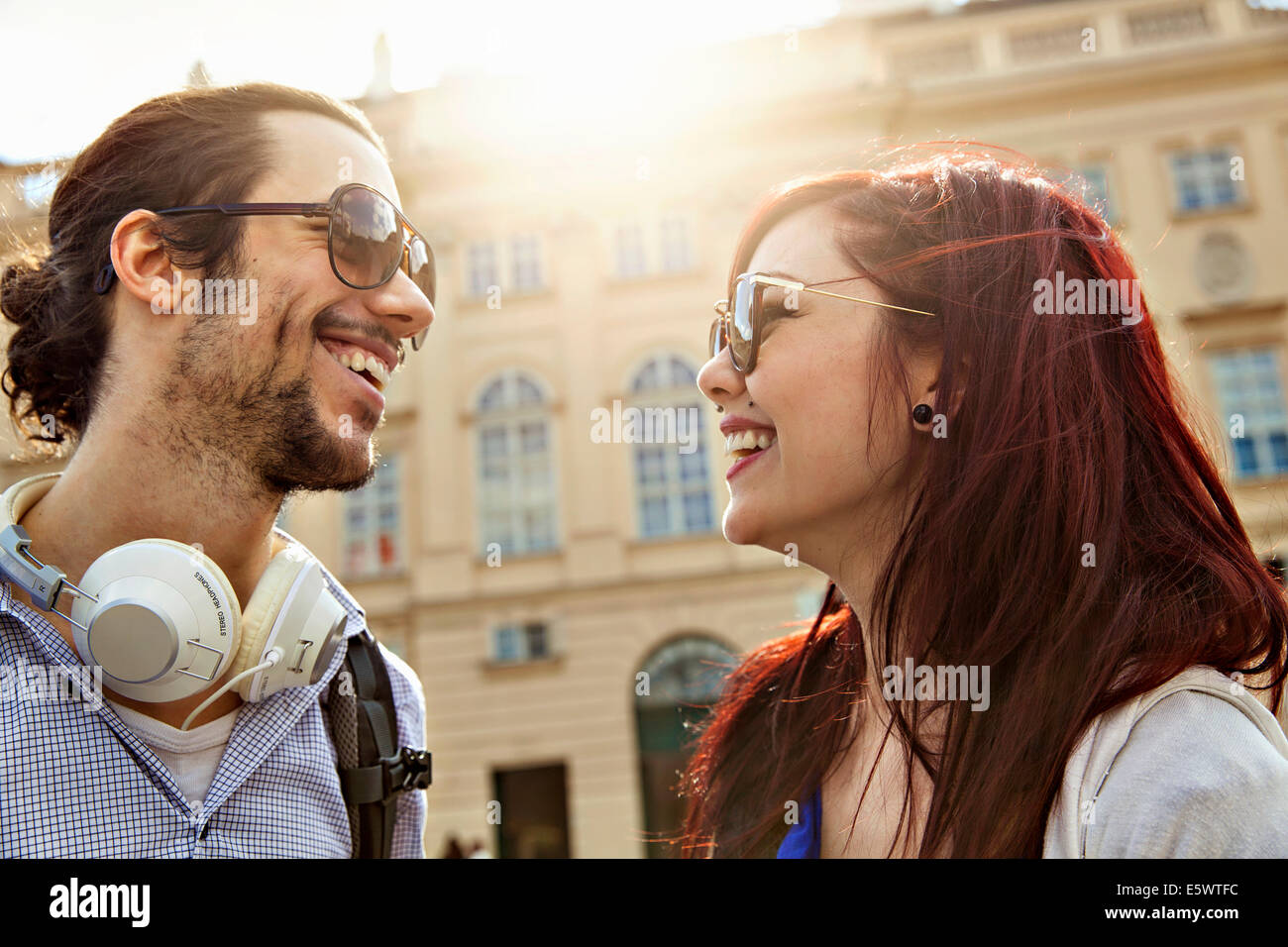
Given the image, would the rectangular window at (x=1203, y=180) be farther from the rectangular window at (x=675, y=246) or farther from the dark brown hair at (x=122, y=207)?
the dark brown hair at (x=122, y=207)

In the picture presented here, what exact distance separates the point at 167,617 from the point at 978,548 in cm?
128

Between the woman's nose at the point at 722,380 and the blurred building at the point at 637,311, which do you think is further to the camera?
the blurred building at the point at 637,311

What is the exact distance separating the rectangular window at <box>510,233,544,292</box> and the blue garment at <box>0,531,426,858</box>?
50.7ft

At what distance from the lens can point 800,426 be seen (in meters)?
1.80

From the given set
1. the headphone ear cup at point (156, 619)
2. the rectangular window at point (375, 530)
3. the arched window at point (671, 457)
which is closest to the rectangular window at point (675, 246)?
the arched window at point (671, 457)

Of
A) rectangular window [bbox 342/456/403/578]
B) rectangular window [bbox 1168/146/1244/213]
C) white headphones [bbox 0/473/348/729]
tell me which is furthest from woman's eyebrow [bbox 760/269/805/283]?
rectangular window [bbox 1168/146/1244/213]

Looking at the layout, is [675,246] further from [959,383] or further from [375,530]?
[959,383]

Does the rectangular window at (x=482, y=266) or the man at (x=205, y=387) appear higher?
the rectangular window at (x=482, y=266)

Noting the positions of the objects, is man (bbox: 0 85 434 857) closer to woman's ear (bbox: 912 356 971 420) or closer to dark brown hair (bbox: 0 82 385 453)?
dark brown hair (bbox: 0 82 385 453)

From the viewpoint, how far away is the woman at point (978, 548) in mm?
1272

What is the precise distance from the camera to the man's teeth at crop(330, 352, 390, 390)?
1894mm

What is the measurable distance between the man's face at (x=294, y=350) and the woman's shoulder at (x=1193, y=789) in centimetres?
142

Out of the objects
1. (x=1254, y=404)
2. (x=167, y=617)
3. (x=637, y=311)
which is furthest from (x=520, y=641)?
(x=167, y=617)
